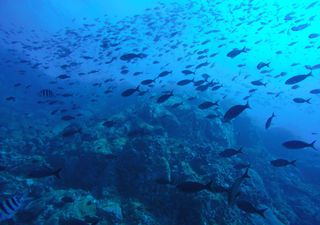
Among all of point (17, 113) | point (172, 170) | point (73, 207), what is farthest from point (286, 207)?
point (17, 113)

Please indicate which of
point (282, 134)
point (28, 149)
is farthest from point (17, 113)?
point (282, 134)

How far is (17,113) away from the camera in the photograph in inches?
906

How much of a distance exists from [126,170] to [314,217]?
33.4ft

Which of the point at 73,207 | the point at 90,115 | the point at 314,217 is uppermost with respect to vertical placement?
the point at 73,207

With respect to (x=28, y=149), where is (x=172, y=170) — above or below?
above

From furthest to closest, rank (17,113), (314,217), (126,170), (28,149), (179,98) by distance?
(17,113)
(179,98)
(28,149)
(314,217)
(126,170)

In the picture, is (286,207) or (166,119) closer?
(286,207)

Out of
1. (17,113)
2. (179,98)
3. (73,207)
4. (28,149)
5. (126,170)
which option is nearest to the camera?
(73,207)

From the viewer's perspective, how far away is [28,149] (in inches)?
515

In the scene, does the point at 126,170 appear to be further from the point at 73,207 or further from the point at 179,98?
the point at 179,98

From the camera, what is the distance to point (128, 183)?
8383mm

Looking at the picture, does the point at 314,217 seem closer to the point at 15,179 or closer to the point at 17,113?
the point at 15,179

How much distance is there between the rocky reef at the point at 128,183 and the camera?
682 centimetres

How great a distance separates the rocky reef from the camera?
269 inches
